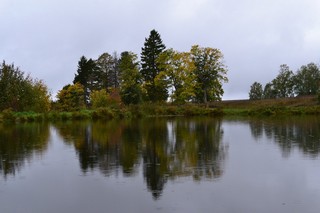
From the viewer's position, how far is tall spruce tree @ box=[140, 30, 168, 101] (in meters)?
69.4

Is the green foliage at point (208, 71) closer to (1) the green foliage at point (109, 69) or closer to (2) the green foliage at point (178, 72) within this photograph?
(2) the green foliage at point (178, 72)

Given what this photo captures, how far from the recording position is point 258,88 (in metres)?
122

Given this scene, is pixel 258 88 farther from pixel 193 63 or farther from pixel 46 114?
pixel 46 114

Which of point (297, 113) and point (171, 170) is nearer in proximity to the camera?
point (171, 170)

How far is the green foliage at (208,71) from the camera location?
7194 centimetres

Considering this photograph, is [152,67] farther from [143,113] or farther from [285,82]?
[285,82]

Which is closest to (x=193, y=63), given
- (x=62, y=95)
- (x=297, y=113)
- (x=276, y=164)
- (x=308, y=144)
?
(x=297, y=113)

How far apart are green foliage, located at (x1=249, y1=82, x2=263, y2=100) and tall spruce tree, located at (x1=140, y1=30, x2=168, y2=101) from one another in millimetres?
56450

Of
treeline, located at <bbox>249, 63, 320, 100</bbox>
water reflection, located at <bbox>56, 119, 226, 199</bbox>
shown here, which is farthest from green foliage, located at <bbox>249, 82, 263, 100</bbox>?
water reflection, located at <bbox>56, 119, 226, 199</bbox>

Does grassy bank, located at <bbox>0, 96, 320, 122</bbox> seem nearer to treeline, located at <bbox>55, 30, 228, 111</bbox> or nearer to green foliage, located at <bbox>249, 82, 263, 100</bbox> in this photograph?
treeline, located at <bbox>55, 30, 228, 111</bbox>

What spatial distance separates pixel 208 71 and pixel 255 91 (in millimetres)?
54947

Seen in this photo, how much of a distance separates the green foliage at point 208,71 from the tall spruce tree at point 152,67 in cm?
650

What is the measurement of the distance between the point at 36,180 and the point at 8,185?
86 cm

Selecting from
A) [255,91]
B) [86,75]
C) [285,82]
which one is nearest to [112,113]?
[86,75]
